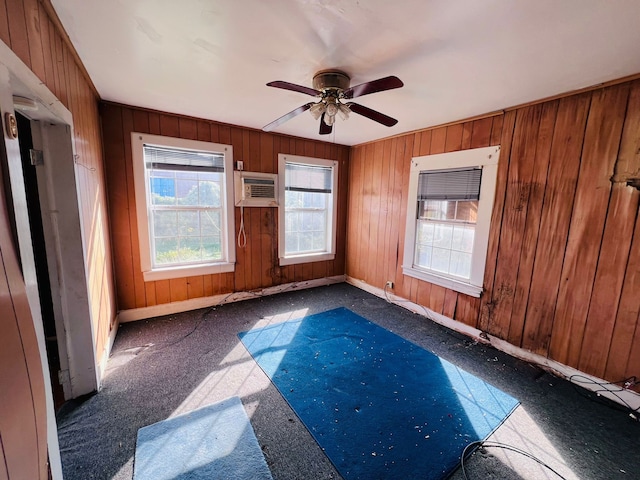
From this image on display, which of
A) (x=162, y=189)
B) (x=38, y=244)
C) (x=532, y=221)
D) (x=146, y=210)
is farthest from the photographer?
(x=162, y=189)

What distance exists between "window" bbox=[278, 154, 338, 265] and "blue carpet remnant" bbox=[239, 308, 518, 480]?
1.51m

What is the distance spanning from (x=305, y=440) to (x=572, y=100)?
317 centimetres

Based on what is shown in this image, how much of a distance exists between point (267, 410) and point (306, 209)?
2.83 meters

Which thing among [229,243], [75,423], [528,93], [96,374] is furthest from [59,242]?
[528,93]

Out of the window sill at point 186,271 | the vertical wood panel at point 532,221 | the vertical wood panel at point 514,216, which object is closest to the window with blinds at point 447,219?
the vertical wood panel at point 514,216

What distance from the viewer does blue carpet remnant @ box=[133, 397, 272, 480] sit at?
134cm

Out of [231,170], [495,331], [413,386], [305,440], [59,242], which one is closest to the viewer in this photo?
[305,440]

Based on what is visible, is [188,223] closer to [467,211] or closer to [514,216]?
[467,211]

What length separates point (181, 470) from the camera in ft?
4.42

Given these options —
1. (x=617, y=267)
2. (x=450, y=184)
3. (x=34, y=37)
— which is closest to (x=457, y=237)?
(x=450, y=184)

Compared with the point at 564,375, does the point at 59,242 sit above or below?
above

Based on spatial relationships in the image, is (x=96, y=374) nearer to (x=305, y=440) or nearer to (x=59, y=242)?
(x=59, y=242)

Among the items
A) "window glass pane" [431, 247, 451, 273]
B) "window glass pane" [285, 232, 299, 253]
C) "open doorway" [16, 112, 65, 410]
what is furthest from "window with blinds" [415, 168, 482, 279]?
"open doorway" [16, 112, 65, 410]

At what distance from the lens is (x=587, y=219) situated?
6.72ft
